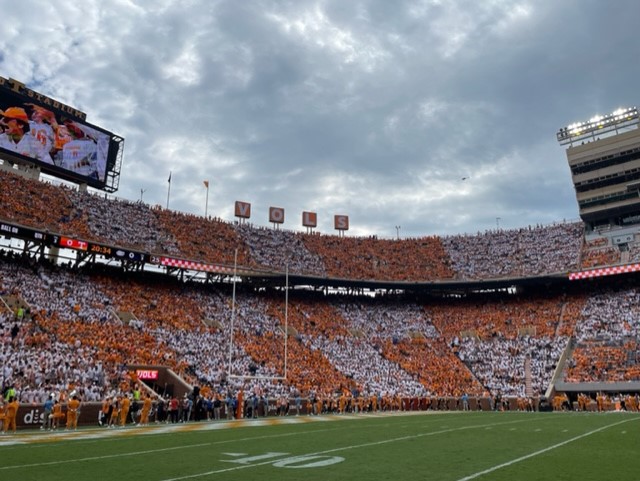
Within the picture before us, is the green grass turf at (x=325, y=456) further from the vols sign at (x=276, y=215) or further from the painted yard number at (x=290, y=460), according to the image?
the vols sign at (x=276, y=215)

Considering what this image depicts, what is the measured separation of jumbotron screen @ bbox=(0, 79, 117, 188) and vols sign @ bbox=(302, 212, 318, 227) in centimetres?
2071

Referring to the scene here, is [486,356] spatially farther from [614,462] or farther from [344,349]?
[614,462]

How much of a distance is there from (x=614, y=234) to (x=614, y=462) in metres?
45.1

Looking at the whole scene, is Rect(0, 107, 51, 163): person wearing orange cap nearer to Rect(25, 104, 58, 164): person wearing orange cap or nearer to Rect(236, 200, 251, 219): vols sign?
Rect(25, 104, 58, 164): person wearing orange cap

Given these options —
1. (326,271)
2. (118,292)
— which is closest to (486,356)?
(326,271)

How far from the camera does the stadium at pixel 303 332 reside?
577 inches

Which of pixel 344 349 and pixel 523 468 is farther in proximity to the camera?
pixel 344 349

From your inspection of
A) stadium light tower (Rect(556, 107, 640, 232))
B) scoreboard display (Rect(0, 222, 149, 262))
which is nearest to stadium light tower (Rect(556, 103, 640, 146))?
stadium light tower (Rect(556, 107, 640, 232))

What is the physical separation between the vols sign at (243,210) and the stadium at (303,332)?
8.90 ft

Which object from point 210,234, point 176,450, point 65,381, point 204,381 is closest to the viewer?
point 176,450

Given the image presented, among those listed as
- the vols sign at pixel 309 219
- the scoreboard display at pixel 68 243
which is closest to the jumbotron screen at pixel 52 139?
the scoreboard display at pixel 68 243

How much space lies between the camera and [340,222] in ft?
198

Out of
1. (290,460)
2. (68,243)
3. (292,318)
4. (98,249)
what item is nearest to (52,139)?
(68,243)

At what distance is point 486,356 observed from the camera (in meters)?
45.4
